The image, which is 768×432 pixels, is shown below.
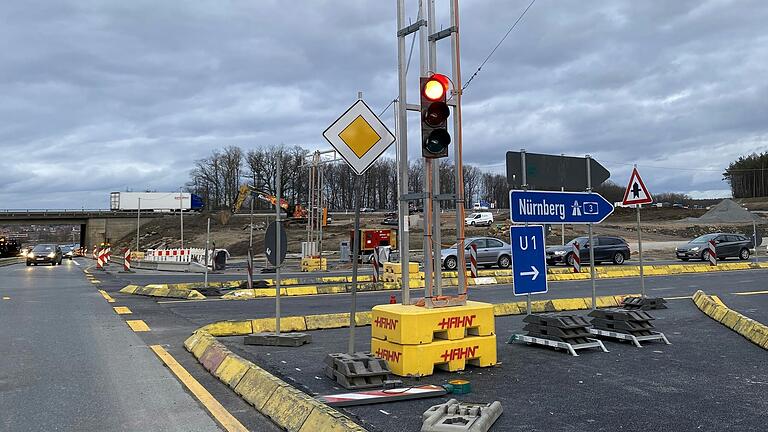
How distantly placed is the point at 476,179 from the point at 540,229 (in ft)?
457

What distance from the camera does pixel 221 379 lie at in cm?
654

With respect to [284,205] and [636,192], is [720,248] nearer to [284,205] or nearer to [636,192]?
[636,192]

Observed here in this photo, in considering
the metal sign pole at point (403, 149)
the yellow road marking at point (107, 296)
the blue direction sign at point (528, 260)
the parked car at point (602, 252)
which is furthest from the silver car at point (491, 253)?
the metal sign pole at point (403, 149)

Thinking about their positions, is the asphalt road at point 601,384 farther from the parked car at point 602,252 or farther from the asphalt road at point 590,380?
the parked car at point 602,252

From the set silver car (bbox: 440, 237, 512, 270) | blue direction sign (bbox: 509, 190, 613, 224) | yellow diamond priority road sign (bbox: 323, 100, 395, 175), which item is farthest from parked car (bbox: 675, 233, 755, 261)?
yellow diamond priority road sign (bbox: 323, 100, 395, 175)

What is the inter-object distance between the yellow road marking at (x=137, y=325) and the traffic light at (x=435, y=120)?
268 inches

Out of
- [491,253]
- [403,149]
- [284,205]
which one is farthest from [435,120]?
[284,205]

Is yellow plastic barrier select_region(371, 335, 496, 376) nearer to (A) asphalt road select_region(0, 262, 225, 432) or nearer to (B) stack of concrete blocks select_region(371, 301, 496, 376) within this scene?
(B) stack of concrete blocks select_region(371, 301, 496, 376)

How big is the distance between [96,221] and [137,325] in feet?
286

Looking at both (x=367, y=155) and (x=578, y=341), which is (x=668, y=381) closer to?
(x=578, y=341)

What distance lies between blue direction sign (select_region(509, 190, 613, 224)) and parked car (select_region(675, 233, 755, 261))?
25.1 m

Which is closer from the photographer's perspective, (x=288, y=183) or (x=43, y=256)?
(x=43, y=256)

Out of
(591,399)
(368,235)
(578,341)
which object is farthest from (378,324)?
(368,235)

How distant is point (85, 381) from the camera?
6555 millimetres
